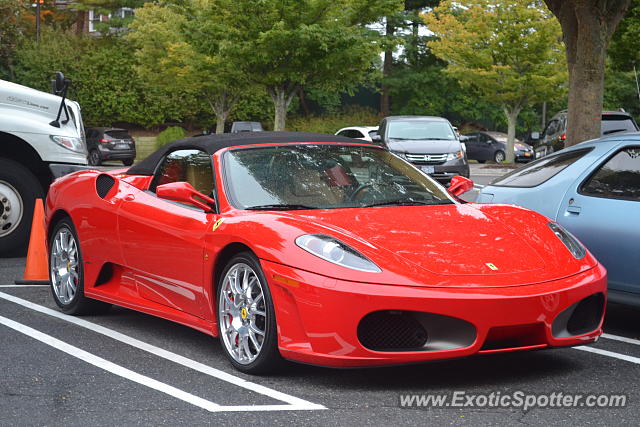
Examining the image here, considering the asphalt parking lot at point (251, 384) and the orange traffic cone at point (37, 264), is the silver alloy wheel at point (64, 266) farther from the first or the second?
the orange traffic cone at point (37, 264)

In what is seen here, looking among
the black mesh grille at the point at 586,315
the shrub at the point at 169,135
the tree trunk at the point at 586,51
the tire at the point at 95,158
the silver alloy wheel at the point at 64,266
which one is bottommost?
the tire at the point at 95,158

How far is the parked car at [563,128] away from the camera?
22719mm

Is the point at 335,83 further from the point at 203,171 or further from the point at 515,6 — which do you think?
the point at 203,171

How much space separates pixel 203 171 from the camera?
6.19 m

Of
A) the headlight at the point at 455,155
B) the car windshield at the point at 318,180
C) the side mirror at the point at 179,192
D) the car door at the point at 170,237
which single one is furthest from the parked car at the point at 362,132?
the side mirror at the point at 179,192

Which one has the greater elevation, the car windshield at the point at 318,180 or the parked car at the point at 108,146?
the car windshield at the point at 318,180

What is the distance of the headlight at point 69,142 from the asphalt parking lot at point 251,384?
4.20 m

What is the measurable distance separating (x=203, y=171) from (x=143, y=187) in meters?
0.65

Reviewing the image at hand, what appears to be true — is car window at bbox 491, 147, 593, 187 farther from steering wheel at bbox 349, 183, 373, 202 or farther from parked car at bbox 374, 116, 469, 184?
parked car at bbox 374, 116, 469, 184

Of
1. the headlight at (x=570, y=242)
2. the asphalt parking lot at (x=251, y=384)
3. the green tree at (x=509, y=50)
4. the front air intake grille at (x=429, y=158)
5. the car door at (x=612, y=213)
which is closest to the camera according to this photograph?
the asphalt parking lot at (x=251, y=384)

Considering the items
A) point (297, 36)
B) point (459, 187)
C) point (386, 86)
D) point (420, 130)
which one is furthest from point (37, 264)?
point (386, 86)

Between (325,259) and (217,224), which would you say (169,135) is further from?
(325,259)

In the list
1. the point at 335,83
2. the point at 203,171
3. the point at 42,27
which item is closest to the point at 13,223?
→ the point at 203,171

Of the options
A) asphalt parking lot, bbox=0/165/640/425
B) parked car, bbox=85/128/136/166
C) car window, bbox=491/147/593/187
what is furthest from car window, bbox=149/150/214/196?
parked car, bbox=85/128/136/166
